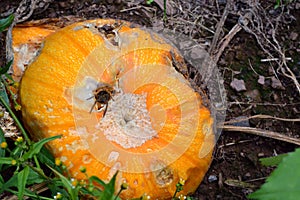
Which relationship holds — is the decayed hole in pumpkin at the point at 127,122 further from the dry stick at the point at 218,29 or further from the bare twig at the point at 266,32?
the bare twig at the point at 266,32

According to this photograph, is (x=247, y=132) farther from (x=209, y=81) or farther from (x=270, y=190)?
(x=270, y=190)

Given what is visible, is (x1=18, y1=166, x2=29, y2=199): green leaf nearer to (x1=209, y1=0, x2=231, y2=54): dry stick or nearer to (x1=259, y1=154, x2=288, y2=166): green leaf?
(x1=259, y1=154, x2=288, y2=166): green leaf

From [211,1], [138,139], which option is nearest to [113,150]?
[138,139]

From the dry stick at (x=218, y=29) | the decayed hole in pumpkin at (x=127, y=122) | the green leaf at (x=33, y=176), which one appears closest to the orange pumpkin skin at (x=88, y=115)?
the decayed hole in pumpkin at (x=127, y=122)

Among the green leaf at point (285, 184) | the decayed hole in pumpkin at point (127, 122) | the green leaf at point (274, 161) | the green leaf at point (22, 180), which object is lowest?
the green leaf at point (274, 161)


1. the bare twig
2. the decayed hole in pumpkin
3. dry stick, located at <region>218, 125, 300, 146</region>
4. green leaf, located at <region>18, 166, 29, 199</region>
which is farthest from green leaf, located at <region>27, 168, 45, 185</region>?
the bare twig

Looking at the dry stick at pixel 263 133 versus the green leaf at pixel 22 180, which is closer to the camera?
the green leaf at pixel 22 180

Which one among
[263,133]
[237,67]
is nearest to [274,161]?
[263,133]

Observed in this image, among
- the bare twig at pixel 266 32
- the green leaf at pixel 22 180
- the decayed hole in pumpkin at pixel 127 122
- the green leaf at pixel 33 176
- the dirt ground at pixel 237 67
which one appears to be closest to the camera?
the green leaf at pixel 22 180
